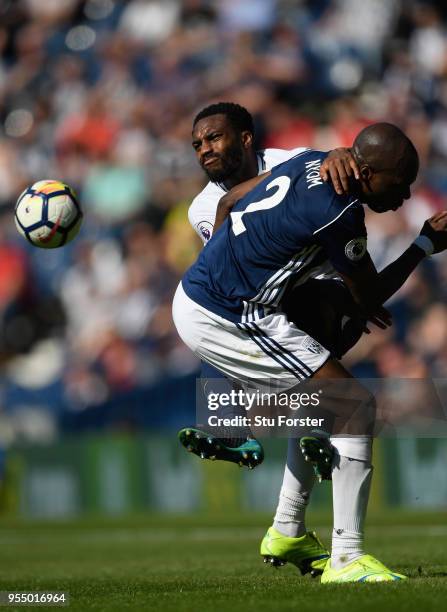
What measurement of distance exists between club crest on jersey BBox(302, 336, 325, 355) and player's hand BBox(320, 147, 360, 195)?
2.69 ft

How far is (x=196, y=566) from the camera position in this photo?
719 centimetres

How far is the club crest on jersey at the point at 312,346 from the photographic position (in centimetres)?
539

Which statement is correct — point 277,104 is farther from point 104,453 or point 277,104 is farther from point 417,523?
point 417,523

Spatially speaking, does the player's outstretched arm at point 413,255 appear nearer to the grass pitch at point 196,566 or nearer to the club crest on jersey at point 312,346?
the club crest on jersey at point 312,346

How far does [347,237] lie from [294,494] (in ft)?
5.45

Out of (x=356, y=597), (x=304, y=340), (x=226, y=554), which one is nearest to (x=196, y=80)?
(x=226, y=554)

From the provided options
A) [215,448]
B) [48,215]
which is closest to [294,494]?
[215,448]

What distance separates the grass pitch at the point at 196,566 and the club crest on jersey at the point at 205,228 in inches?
78.3

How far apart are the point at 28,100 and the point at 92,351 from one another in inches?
210

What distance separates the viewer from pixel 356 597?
14.6 ft

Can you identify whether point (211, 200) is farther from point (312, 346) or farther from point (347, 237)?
point (347, 237)

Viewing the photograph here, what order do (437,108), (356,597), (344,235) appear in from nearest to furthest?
(356,597), (344,235), (437,108)

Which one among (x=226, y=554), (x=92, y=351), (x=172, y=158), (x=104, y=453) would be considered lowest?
(x=226, y=554)

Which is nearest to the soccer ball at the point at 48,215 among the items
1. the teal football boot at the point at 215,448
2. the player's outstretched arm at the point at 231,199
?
the player's outstretched arm at the point at 231,199
